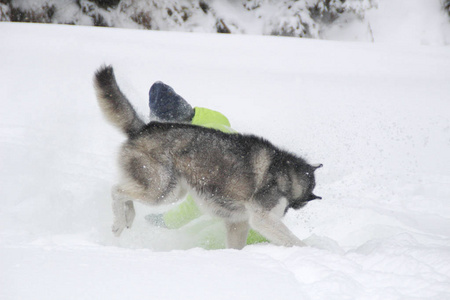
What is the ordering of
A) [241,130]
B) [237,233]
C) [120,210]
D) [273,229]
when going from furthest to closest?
[241,130] → [237,233] → [120,210] → [273,229]

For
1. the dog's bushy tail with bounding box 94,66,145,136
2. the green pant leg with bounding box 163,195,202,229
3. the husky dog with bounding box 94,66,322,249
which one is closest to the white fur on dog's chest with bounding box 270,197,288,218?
the husky dog with bounding box 94,66,322,249

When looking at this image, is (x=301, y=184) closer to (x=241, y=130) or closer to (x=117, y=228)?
(x=117, y=228)

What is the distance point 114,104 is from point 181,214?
1209 mm

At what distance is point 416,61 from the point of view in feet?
28.4

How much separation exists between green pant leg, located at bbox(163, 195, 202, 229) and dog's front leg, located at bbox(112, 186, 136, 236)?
0.41 m

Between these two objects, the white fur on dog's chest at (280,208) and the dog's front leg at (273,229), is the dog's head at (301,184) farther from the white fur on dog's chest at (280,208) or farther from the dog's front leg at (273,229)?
the dog's front leg at (273,229)

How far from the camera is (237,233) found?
358 centimetres

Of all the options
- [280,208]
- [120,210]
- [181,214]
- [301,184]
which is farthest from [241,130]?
[120,210]

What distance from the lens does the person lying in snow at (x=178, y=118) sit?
3859 millimetres

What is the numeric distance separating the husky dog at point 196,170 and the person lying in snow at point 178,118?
0.41 meters

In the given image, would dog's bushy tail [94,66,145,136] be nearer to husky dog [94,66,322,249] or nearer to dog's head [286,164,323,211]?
husky dog [94,66,322,249]

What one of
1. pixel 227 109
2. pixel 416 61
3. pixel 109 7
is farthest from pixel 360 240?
pixel 109 7

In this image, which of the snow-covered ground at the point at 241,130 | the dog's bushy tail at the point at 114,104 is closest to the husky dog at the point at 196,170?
the dog's bushy tail at the point at 114,104

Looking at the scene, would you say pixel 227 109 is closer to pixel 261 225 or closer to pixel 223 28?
pixel 261 225
